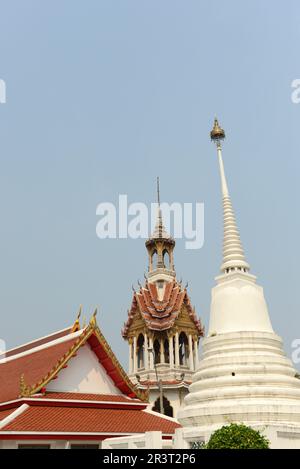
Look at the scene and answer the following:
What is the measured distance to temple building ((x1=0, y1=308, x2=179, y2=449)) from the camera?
15.2 metres

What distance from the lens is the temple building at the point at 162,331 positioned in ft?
130

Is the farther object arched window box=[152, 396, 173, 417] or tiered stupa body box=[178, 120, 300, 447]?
arched window box=[152, 396, 173, 417]

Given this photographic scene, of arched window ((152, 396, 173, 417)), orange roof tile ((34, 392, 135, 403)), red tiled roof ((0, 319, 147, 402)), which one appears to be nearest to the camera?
orange roof tile ((34, 392, 135, 403))

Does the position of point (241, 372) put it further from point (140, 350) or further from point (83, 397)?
point (140, 350)

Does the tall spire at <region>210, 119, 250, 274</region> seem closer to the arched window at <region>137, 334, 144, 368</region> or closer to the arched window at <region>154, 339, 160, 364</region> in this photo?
the arched window at <region>154, 339, 160, 364</region>

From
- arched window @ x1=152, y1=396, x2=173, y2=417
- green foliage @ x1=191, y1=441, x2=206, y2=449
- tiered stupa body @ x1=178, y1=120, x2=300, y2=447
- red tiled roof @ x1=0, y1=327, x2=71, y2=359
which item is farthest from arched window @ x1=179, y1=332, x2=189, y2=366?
green foliage @ x1=191, y1=441, x2=206, y2=449

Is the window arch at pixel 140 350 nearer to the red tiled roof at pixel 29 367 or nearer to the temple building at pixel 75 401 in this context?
the red tiled roof at pixel 29 367

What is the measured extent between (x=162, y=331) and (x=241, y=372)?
24.7 m

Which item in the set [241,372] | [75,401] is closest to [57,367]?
[75,401]

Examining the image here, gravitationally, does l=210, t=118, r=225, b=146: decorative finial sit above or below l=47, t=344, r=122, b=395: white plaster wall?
above

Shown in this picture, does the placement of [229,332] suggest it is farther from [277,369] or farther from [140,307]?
[140,307]

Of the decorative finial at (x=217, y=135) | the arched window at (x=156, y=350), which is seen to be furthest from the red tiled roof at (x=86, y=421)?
the arched window at (x=156, y=350)

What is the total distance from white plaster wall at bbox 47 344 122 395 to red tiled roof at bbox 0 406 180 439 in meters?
0.91

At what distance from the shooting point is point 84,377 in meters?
18.2
